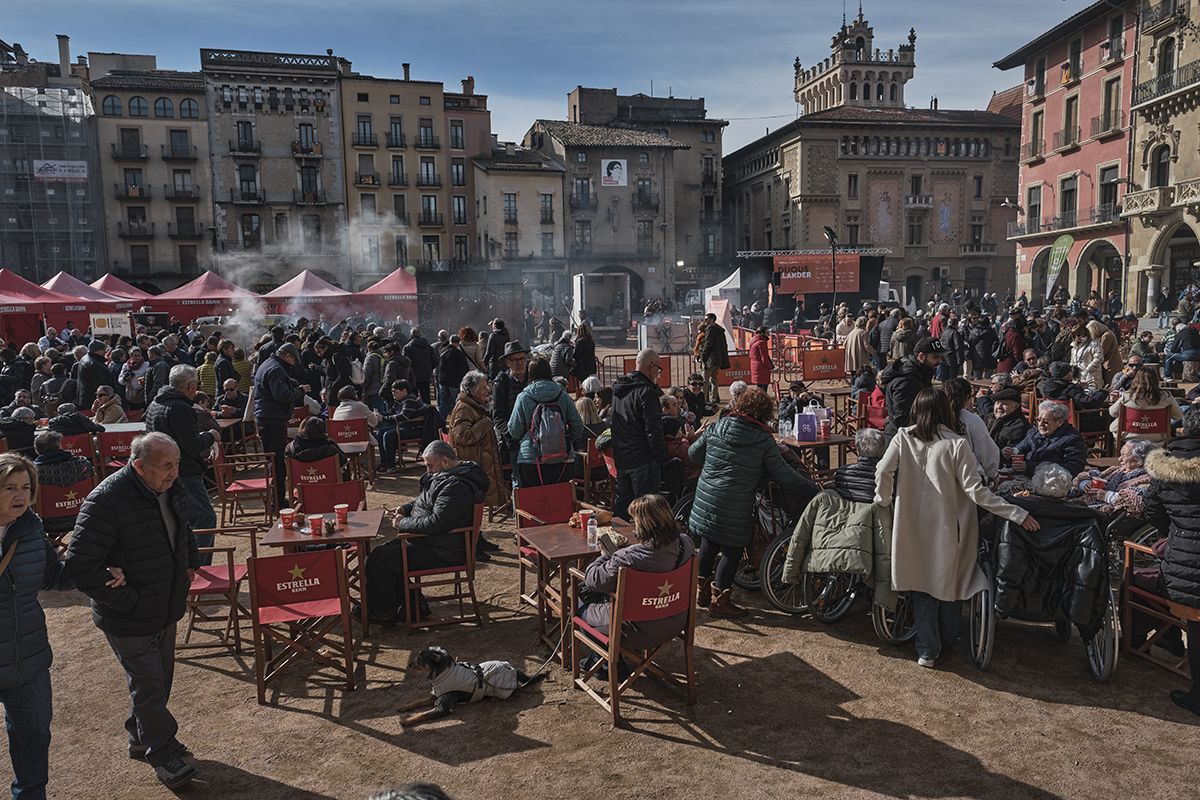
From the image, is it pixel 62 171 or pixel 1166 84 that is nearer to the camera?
pixel 1166 84

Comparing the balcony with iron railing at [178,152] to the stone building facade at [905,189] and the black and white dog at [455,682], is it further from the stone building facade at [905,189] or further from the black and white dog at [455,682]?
the black and white dog at [455,682]

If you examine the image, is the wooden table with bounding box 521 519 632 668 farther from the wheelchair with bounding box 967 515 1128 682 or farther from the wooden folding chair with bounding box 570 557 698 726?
the wheelchair with bounding box 967 515 1128 682

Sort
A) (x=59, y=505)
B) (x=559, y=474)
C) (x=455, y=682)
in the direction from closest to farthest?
(x=455, y=682) → (x=59, y=505) → (x=559, y=474)

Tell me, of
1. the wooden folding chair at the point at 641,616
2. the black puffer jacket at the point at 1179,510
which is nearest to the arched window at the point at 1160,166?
the black puffer jacket at the point at 1179,510

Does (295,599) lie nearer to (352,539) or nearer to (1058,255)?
(352,539)

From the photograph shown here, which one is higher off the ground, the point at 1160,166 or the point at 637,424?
the point at 1160,166

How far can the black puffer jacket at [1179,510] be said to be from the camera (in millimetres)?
4188

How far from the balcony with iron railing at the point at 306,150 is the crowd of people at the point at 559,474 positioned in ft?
110

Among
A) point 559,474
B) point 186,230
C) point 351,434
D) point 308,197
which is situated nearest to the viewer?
point 559,474

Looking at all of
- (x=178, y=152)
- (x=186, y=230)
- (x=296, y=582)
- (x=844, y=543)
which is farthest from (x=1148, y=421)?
(x=178, y=152)

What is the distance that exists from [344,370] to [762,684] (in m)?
8.58

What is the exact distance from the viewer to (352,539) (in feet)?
17.3

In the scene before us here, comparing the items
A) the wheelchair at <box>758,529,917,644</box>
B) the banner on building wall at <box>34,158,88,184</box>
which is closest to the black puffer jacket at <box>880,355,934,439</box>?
the wheelchair at <box>758,529,917,644</box>

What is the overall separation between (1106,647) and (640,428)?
3.37m
